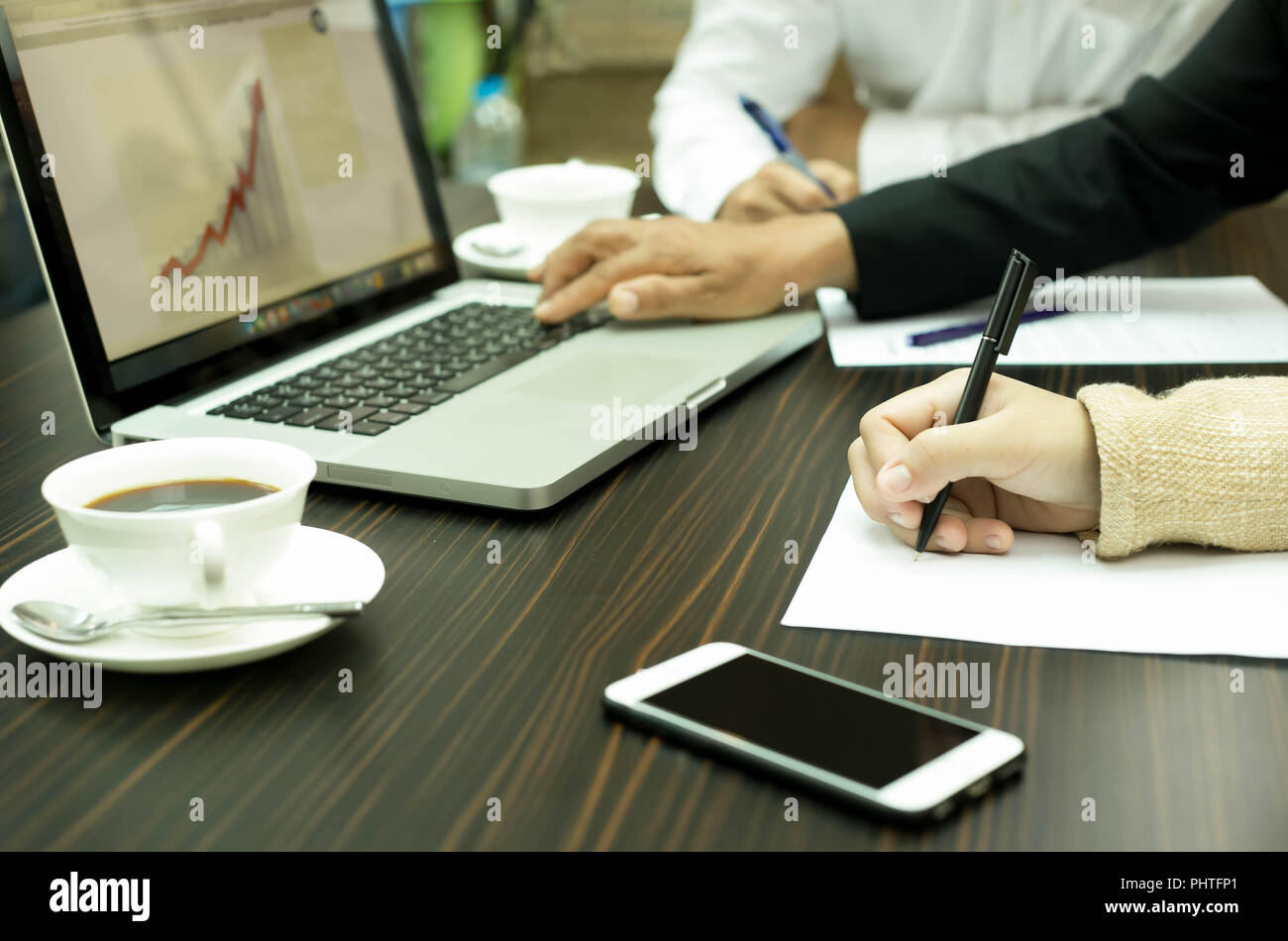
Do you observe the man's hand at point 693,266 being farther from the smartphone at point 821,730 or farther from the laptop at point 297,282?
the smartphone at point 821,730

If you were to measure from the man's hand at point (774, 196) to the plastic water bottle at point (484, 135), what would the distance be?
2078 millimetres

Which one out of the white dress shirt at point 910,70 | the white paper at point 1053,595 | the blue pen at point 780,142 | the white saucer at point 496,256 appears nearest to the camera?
the white paper at point 1053,595

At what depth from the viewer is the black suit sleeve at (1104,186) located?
1028 millimetres

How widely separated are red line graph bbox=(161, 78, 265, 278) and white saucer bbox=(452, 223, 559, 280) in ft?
0.90

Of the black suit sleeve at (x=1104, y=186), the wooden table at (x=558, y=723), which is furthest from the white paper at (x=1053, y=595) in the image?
the black suit sleeve at (x=1104, y=186)

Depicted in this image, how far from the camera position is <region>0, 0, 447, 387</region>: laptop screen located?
2.56 ft

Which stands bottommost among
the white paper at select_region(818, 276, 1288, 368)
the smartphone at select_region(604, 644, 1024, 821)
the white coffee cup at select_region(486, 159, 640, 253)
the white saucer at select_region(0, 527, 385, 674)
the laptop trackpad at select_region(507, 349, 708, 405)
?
the white paper at select_region(818, 276, 1288, 368)

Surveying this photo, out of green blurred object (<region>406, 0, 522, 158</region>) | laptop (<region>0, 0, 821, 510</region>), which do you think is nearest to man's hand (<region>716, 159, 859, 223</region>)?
laptop (<region>0, 0, 821, 510</region>)

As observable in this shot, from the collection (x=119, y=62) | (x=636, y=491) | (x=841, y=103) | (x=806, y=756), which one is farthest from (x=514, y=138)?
(x=806, y=756)

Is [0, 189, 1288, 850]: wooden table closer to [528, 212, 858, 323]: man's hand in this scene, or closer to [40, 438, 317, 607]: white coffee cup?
[40, 438, 317, 607]: white coffee cup

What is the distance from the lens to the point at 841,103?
5.42 ft

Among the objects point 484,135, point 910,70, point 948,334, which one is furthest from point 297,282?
point 484,135

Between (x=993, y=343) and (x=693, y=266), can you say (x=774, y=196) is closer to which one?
(x=693, y=266)

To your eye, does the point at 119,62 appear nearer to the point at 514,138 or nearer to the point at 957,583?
the point at 957,583
